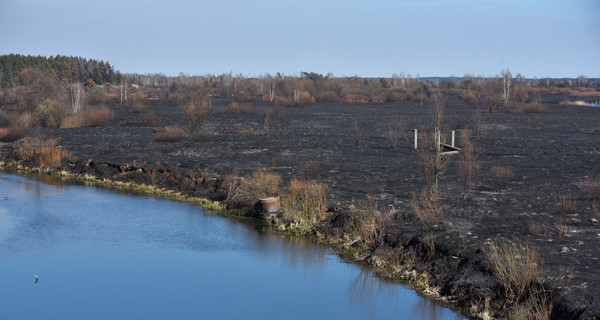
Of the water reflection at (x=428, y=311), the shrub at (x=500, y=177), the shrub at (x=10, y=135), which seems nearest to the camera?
the water reflection at (x=428, y=311)

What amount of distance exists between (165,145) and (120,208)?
10541 millimetres

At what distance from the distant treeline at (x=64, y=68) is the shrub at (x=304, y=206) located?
91.3 meters

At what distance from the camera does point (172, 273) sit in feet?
46.9

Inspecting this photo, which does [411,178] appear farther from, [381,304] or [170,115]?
[170,115]

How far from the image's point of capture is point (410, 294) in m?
12.9

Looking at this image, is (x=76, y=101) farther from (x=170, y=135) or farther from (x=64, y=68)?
(x=64, y=68)

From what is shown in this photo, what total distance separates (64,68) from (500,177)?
11486 centimetres

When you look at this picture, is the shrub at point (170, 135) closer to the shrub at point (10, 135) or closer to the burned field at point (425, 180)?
the burned field at point (425, 180)

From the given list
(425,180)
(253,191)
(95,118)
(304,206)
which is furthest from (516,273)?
(95,118)

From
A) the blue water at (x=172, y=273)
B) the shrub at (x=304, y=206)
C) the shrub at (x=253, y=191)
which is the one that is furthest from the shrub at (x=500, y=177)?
the blue water at (x=172, y=273)

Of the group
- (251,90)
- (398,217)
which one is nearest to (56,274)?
(398,217)

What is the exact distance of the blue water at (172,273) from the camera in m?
12.2

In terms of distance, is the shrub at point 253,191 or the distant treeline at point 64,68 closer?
the shrub at point 253,191

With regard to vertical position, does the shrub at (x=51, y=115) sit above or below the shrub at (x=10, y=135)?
above
